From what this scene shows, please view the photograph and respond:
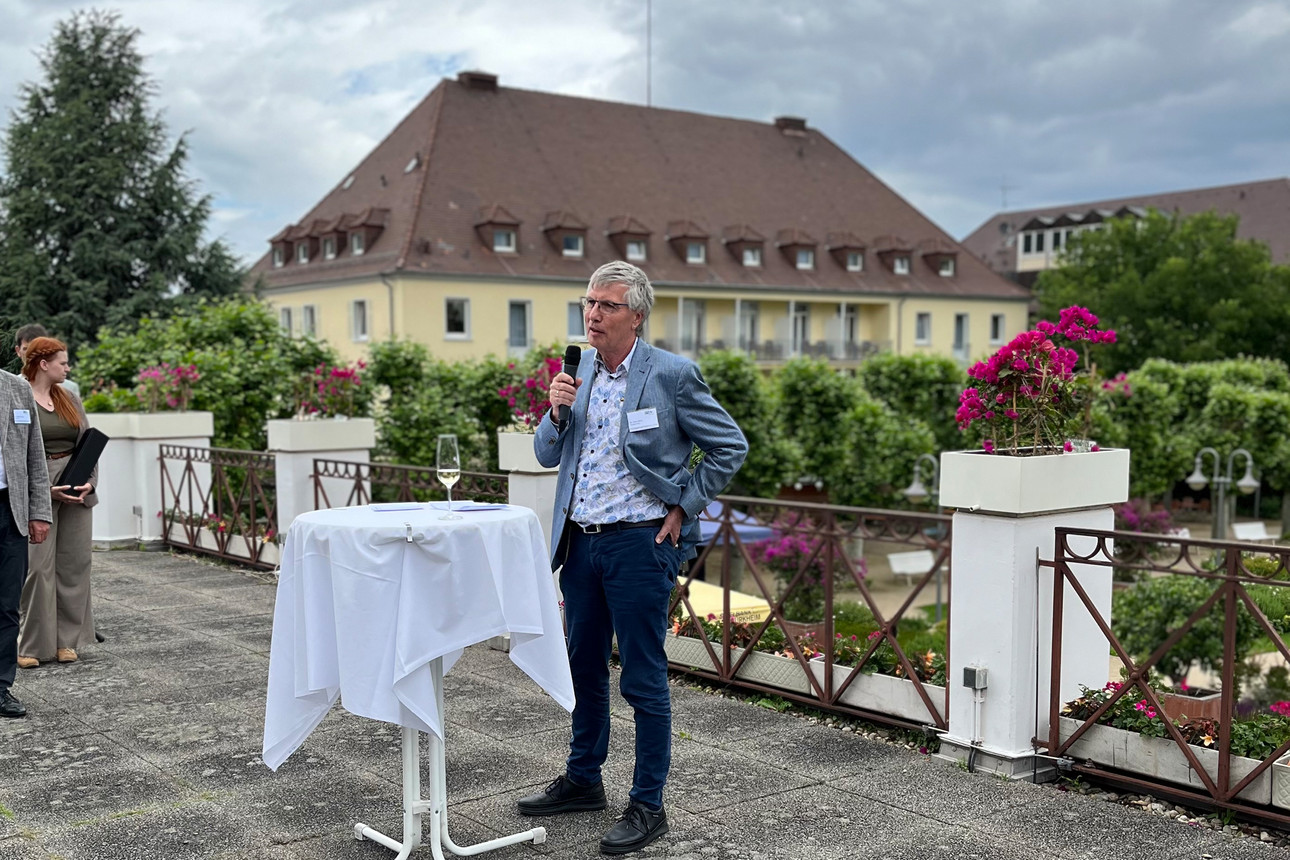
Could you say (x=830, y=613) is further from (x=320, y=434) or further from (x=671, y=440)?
(x=320, y=434)

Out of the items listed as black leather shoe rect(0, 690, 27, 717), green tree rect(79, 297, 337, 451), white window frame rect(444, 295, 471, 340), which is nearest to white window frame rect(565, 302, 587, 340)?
white window frame rect(444, 295, 471, 340)

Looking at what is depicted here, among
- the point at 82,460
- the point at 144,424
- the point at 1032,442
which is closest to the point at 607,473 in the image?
the point at 1032,442

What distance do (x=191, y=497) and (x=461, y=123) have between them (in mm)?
31951

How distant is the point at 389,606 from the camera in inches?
151

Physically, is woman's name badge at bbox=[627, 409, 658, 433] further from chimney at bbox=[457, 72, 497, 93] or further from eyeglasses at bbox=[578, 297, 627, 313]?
chimney at bbox=[457, 72, 497, 93]

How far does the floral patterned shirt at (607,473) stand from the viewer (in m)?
4.20

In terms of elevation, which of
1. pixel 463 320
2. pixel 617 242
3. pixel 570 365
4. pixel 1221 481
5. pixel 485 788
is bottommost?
pixel 1221 481

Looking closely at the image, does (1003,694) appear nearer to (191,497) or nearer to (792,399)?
(191,497)

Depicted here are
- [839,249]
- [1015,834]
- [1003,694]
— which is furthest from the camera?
[839,249]

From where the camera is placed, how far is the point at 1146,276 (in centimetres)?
4812

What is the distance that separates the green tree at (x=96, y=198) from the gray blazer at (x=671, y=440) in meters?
29.8

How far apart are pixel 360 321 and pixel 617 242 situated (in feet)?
29.8

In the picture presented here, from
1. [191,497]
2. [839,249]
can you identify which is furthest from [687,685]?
[839,249]

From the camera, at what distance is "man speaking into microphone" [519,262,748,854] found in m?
4.17
